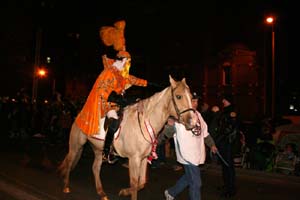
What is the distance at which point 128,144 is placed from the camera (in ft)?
20.0

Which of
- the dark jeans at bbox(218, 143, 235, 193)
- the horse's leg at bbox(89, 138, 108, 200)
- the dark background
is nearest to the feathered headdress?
the horse's leg at bbox(89, 138, 108, 200)

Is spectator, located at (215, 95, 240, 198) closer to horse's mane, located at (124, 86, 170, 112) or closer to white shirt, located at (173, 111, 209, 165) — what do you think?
white shirt, located at (173, 111, 209, 165)

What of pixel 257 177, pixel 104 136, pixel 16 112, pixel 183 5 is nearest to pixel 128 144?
pixel 104 136

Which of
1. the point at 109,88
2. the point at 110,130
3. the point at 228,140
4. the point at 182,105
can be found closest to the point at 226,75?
the point at 228,140

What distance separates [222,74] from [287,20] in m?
7.05

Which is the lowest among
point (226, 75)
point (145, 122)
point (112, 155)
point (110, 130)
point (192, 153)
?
point (112, 155)

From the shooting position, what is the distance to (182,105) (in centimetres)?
554

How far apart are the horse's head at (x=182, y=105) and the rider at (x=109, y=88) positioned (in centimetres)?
128

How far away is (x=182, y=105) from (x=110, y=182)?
14.8 ft

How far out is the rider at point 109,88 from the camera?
262 inches

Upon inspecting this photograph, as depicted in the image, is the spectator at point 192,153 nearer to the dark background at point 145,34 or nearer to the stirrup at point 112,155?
the stirrup at point 112,155

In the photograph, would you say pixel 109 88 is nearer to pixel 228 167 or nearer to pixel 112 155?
pixel 112 155

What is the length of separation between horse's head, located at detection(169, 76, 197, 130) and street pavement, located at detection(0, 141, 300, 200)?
2.87 meters

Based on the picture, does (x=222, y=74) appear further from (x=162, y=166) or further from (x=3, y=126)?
(x=162, y=166)
